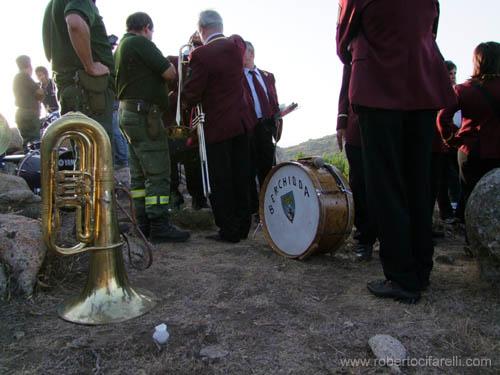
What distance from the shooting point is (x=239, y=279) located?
2732 mm

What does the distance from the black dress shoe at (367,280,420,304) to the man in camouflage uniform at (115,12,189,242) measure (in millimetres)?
1968

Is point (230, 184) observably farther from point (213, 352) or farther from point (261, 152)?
point (213, 352)

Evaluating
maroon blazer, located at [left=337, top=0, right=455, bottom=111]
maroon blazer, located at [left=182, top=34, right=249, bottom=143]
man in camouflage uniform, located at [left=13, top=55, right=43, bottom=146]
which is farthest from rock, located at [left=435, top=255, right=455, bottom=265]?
man in camouflage uniform, located at [left=13, top=55, right=43, bottom=146]

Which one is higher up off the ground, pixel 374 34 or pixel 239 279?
pixel 374 34

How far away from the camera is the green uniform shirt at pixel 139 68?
3.56 meters

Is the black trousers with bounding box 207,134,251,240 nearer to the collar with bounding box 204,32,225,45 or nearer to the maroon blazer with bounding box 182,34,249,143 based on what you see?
the maroon blazer with bounding box 182,34,249,143

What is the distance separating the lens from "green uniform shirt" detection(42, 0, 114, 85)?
3217 millimetres

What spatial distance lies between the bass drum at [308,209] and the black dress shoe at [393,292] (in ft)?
2.31

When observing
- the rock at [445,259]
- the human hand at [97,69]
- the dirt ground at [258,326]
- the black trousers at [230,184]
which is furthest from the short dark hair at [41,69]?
the rock at [445,259]

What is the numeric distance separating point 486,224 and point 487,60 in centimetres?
150

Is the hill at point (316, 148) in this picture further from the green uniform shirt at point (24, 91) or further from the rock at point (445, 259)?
the rock at point (445, 259)

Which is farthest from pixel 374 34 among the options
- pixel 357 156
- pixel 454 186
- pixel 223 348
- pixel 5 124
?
pixel 454 186

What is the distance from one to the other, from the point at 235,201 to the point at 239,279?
1446 mm

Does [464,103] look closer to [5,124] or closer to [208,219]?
[208,219]
